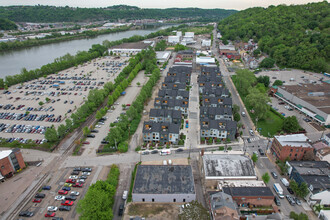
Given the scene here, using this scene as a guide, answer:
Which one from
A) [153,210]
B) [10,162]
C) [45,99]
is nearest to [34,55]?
[45,99]

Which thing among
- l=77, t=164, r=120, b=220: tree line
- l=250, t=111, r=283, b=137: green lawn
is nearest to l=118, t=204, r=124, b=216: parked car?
l=77, t=164, r=120, b=220: tree line

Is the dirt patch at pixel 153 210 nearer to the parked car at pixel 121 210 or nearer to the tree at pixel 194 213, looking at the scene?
the parked car at pixel 121 210

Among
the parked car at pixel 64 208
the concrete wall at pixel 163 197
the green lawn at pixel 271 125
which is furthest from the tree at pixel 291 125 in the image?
the parked car at pixel 64 208

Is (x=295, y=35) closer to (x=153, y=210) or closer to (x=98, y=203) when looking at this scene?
(x=153, y=210)

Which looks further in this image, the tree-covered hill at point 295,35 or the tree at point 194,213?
the tree-covered hill at point 295,35

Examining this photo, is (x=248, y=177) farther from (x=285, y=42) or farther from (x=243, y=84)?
(x=285, y=42)

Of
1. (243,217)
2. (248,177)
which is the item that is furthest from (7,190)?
(248,177)
